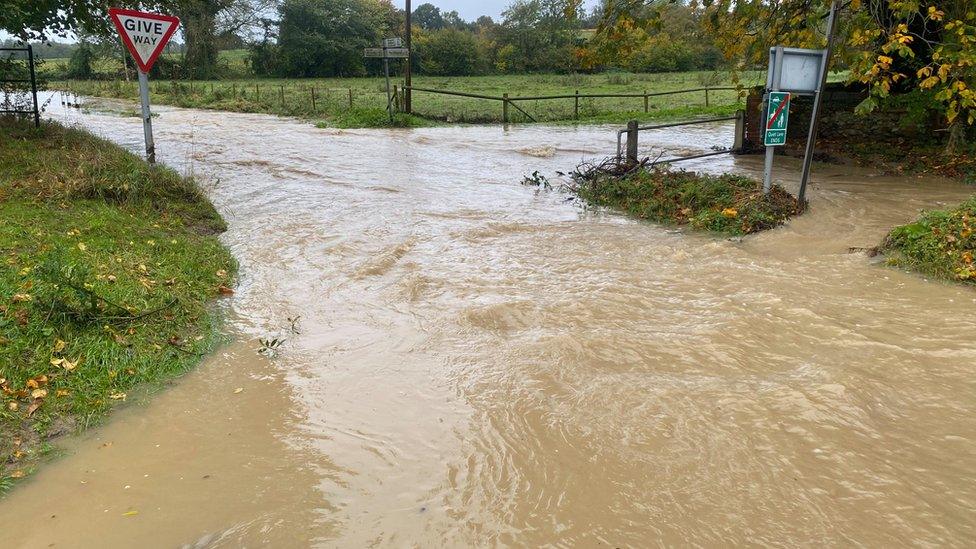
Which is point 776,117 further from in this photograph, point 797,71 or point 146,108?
point 146,108

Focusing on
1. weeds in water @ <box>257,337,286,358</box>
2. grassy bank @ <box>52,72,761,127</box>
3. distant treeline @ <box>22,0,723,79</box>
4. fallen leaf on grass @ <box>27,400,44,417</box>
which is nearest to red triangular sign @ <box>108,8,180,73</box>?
weeds in water @ <box>257,337,286,358</box>

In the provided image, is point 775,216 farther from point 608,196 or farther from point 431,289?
point 431,289

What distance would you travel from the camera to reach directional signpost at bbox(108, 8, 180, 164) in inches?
313

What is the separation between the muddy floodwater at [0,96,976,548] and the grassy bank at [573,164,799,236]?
53 centimetres

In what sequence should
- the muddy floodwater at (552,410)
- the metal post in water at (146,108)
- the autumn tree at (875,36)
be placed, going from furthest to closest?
1. the autumn tree at (875,36)
2. the metal post in water at (146,108)
3. the muddy floodwater at (552,410)

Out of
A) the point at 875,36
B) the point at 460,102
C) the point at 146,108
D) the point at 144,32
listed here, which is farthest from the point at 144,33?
the point at 460,102

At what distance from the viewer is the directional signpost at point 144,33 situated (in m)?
7.94

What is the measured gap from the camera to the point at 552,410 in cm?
432

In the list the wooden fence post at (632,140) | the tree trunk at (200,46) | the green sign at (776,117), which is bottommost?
the wooden fence post at (632,140)

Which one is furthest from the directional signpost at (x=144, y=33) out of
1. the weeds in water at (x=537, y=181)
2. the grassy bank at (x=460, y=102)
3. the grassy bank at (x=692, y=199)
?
the grassy bank at (x=460, y=102)

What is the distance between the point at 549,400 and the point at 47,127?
1193 centimetres

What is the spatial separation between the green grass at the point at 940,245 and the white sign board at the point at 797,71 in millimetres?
2296

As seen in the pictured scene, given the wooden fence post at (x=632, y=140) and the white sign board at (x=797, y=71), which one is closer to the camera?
the white sign board at (x=797, y=71)

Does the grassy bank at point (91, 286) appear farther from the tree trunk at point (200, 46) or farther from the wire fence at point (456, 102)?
the tree trunk at point (200, 46)
